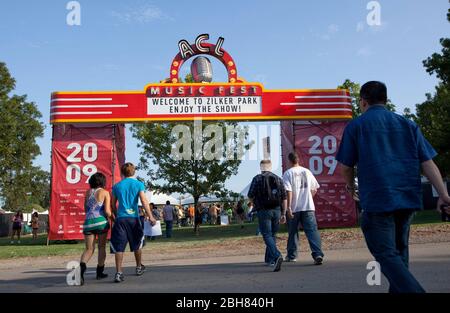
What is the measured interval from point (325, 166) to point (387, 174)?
45.8 ft

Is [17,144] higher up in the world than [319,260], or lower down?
higher up

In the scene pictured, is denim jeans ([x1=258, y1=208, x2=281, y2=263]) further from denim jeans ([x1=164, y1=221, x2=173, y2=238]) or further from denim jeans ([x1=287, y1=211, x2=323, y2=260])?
denim jeans ([x1=164, y1=221, x2=173, y2=238])

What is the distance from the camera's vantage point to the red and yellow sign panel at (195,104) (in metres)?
16.5

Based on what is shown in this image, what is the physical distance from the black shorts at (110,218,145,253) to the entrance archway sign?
392 inches

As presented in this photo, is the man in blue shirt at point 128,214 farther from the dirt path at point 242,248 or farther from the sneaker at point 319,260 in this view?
the sneaker at point 319,260

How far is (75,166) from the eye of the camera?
16.5 meters

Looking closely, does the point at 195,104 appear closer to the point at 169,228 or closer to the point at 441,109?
the point at 169,228

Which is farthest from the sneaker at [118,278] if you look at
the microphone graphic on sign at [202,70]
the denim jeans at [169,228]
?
the denim jeans at [169,228]

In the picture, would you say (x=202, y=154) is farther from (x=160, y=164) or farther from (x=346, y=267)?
(x=346, y=267)

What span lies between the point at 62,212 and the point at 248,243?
756cm

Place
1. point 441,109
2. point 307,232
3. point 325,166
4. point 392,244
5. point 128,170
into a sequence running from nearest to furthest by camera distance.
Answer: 1. point 392,244
2. point 128,170
3. point 307,232
4. point 325,166
5. point 441,109

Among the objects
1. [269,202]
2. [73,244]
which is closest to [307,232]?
[269,202]

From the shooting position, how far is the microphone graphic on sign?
17.6 metres

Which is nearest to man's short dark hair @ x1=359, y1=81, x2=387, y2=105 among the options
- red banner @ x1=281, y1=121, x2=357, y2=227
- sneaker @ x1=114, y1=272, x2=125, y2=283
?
sneaker @ x1=114, y1=272, x2=125, y2=283
